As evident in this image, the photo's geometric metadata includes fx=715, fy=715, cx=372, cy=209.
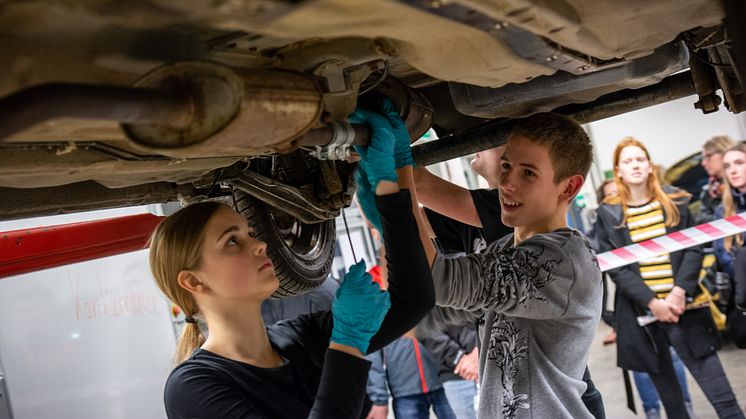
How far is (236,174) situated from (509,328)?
88cm

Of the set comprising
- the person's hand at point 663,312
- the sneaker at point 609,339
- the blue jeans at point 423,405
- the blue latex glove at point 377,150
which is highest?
the blue latex glove at point 377,150

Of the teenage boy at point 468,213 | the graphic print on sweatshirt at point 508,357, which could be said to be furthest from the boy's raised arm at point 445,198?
the graphic print on sweatshirt at point 508,357

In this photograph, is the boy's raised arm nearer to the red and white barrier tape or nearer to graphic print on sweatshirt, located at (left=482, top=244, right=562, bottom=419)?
graphic print on sweatshirt, located at (left=482, top=244, right=562, bottom=419)

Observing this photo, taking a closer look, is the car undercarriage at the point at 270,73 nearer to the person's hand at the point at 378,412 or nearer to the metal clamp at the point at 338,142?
the metal clamp at the point at 338,142

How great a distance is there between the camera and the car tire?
7.34 ft

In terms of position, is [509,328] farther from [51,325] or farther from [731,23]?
[51,325]

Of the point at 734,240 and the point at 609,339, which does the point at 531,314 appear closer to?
the point at 734,240

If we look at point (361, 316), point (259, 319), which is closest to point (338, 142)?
point (361, 316)

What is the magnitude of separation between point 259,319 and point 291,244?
704 millimetres

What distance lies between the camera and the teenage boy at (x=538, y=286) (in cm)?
178

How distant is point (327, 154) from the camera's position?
1539 mm

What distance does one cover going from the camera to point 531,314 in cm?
180

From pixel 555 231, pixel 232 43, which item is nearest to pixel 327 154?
pixel 232 43

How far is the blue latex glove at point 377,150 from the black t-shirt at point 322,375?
6 centimetres
